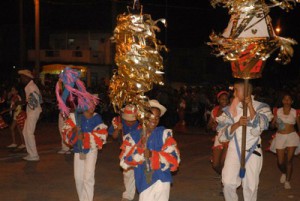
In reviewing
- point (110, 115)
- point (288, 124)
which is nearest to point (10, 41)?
point (110, 115)

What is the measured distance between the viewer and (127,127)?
283 inches

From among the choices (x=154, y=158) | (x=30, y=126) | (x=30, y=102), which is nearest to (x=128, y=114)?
(x=154, y=158)

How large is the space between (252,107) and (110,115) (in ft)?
46.7

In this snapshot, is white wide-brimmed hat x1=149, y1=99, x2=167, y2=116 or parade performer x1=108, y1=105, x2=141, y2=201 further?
parade performer x1=108, y1=105, x2=141, y2=201

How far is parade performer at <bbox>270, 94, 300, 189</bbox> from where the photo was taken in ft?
28.6

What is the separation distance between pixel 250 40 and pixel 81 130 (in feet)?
8.50

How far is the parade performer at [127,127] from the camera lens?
638cm

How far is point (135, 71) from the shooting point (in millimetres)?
5266

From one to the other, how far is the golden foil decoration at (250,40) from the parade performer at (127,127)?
4.33ft

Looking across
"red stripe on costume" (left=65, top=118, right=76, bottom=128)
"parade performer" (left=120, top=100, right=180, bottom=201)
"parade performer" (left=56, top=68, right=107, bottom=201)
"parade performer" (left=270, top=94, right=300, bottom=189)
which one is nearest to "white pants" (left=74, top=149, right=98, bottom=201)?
"parade performer" (left=56, top=68, right=107, bottom=201)

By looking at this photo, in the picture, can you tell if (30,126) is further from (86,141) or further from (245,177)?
(245,177)

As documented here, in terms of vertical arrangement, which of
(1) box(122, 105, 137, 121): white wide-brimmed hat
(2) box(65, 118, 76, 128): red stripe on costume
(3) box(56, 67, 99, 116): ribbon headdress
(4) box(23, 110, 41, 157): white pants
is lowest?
(4) box(23, 110, 41, 157): white pants

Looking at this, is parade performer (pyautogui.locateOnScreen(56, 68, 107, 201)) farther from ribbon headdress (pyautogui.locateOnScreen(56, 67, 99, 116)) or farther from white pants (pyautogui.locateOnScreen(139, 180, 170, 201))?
white pants (pyautogui.locateOnScreen(139, 180, 170, 201))

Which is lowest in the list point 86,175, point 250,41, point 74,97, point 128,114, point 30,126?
point 30,126
